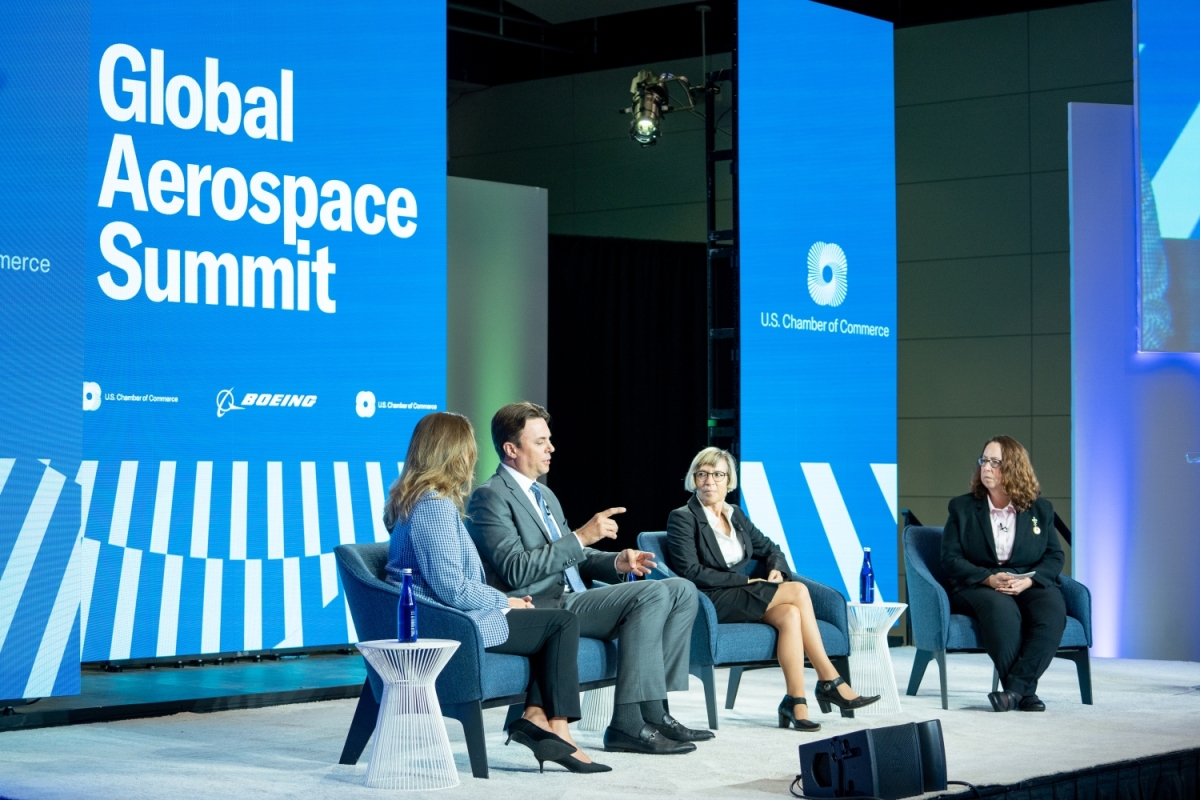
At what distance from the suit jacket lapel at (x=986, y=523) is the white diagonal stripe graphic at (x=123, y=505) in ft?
11.0

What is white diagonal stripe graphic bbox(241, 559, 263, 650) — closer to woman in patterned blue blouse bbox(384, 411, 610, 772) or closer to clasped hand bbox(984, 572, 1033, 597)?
woman in patterned blue blouse bbox(384, 411, 610, 772)

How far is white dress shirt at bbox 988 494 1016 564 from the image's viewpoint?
5.45m

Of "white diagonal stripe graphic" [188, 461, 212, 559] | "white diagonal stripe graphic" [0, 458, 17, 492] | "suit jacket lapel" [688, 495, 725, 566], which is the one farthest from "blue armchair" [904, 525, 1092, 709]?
"white diagonal stripe graphic" [0, 458, 17, 492]

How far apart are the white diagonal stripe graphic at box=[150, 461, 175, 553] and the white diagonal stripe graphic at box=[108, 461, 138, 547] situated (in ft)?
0.33

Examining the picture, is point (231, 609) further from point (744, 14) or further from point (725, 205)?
point (725, 205)

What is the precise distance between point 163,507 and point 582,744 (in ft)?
7.67

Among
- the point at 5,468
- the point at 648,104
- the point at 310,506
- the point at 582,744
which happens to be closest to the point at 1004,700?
the point at 582,744

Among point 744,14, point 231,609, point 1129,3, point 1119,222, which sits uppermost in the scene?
point 1129,3

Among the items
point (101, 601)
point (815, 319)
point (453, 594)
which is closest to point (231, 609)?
→ point (101, 601)

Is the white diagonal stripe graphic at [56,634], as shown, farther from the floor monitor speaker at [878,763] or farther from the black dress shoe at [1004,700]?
the black dress shoe at [1004,700]

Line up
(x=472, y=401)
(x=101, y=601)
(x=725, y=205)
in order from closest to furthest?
1. (x=101, y=601)
2. (x=472, y=401)
3. (x=725, y=205)

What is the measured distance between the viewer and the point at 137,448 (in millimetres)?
5703

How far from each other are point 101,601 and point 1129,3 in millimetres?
6886

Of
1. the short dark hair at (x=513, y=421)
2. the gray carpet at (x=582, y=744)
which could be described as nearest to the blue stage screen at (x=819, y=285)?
the gray carpet at (x=582, y=744)
